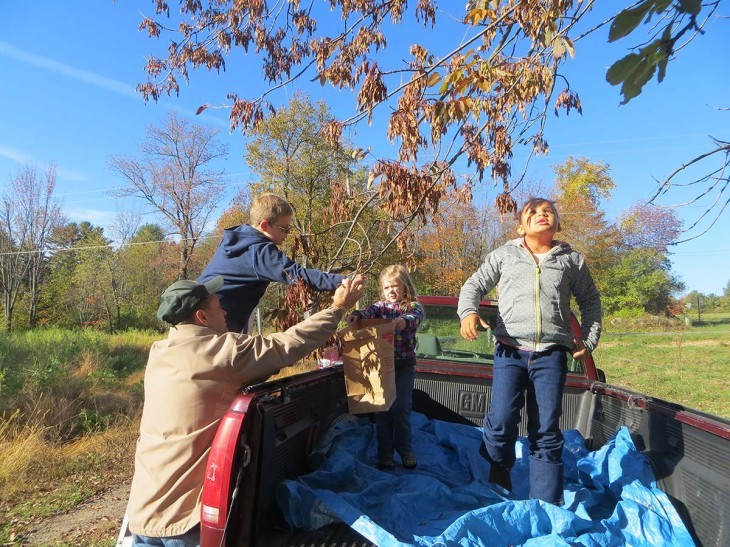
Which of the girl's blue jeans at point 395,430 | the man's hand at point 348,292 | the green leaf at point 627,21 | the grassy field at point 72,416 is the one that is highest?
the green leaf at point 627,21

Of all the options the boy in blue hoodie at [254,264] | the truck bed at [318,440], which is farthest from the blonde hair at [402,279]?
the boy in blue hoodie at [254,264]

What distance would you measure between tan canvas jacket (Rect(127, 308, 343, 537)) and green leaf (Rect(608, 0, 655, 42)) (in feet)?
5.09

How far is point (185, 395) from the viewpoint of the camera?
1925 mm

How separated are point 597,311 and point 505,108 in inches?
92.7

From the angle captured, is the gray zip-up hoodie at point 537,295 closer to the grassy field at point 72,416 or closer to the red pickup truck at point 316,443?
the red pickup truck at point 316,443

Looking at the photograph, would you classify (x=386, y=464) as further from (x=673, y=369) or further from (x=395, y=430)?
(x=673, y=369)

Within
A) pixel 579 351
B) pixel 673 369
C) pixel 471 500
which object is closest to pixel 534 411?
pixel 579 351

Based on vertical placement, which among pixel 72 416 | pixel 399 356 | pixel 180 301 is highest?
pixel 180 301


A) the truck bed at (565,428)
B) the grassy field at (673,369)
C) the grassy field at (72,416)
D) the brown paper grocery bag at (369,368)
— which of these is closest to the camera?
the truck bed at (565,428)

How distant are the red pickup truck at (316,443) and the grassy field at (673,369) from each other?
5.93 meters

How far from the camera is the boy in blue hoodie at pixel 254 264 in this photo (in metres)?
2.61

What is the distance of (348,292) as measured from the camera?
2479mm

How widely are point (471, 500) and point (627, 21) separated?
7.36ft

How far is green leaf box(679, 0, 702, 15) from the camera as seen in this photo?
107 centimetres
